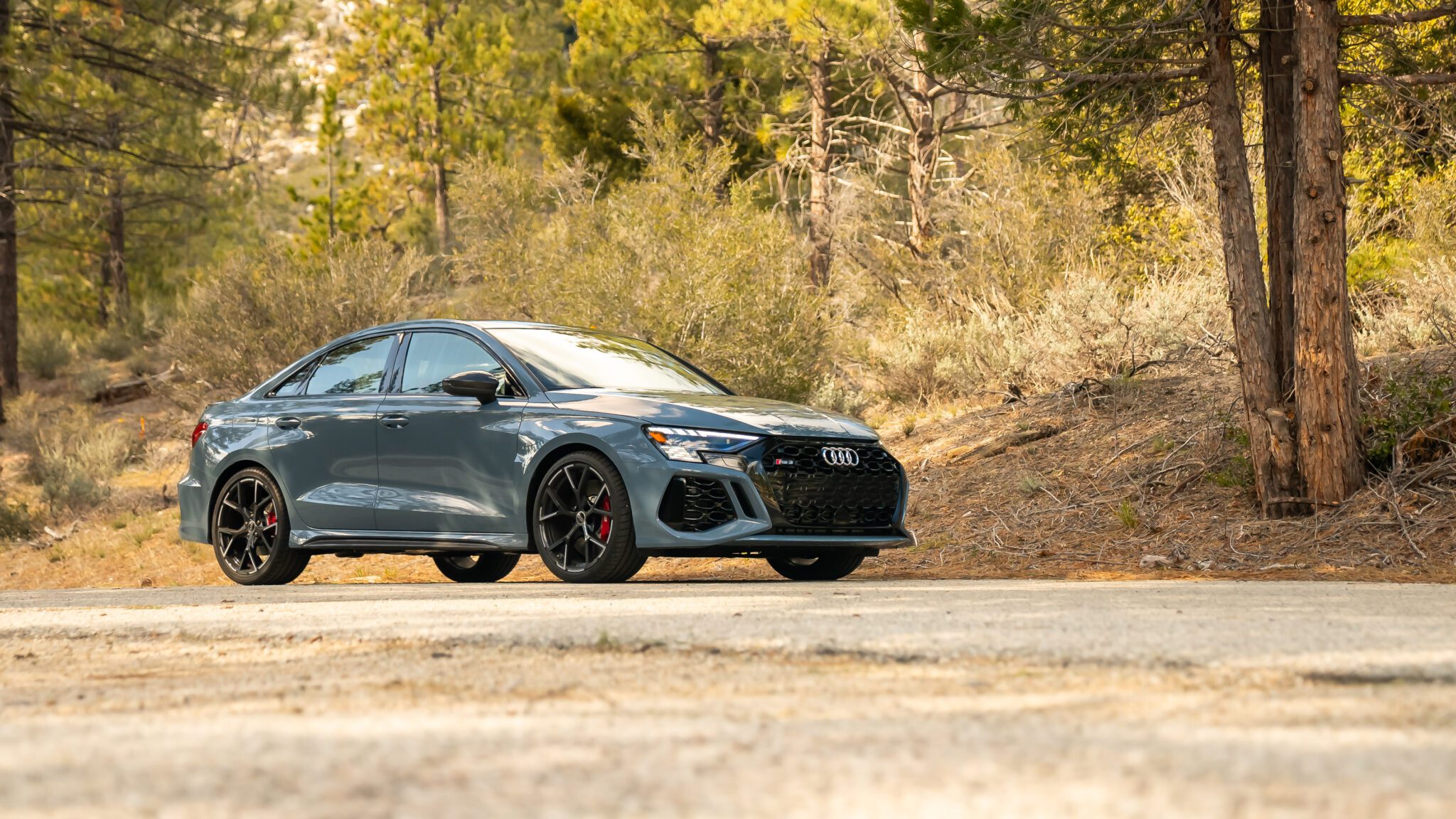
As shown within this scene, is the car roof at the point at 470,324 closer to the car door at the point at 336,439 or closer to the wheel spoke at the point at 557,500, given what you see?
the car door at the point at 336,439

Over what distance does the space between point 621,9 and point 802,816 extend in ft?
86.0

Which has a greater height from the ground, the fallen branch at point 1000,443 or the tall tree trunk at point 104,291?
the tall tree trunk at point 104,291

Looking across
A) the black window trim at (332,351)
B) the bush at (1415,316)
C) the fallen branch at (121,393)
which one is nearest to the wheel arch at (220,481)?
the black window trim at (332,351)

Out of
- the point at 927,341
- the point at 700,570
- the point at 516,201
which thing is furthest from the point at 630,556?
the point at 516,201

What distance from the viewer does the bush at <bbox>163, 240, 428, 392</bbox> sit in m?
22.5

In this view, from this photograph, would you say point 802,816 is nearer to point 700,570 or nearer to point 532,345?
point 532,345

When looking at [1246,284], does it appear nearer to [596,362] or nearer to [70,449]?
[596,362]

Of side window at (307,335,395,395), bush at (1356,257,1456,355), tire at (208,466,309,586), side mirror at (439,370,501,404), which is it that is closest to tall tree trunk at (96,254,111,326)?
tire at (208,466,309,586)

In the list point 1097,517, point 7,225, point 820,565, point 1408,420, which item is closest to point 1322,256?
point 1408,420

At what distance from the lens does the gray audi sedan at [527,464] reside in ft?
26.6

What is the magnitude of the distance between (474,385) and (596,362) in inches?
35.0

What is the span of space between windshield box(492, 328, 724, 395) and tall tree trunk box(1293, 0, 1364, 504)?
156 inches

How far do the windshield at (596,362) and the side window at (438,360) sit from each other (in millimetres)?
177

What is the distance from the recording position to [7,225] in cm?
2794
